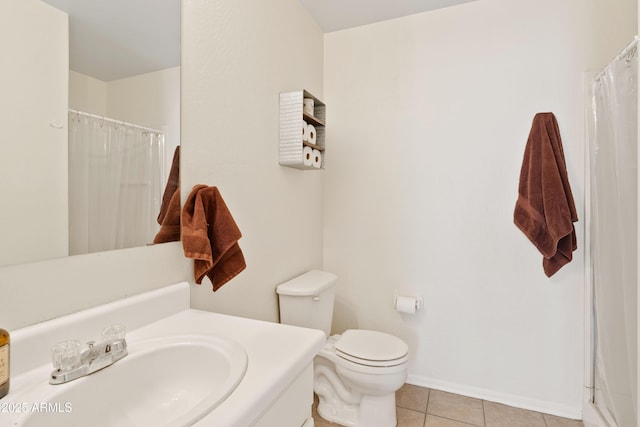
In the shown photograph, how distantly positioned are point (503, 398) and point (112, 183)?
7.59 feet

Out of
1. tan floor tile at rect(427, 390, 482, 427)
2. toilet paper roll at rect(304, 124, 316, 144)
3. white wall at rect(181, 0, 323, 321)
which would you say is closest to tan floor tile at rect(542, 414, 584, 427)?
tan floor tile at rect(427, 390, 482, 427)

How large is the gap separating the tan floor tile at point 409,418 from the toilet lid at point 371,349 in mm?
435

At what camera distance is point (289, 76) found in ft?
6.13

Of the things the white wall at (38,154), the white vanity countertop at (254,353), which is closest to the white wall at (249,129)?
the white vanity countertop at (254,353)

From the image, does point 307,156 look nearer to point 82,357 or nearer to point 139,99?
point 139,99

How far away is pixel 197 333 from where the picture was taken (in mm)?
886

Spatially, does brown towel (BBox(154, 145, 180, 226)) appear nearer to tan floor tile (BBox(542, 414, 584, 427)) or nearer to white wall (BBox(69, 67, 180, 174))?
white wall (BBox(69, 67, 180, 174))

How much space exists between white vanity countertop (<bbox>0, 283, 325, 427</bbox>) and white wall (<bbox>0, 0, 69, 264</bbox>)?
0.18 m

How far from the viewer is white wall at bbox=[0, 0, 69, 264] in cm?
71

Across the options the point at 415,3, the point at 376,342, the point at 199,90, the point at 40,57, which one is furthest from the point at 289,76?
the point at 376,342

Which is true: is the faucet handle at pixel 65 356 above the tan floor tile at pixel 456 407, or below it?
above

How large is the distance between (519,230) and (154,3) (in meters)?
2.07

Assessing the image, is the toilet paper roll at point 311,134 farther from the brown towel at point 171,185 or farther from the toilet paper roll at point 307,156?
the brown towel at point 171,185

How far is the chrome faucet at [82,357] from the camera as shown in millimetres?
663
